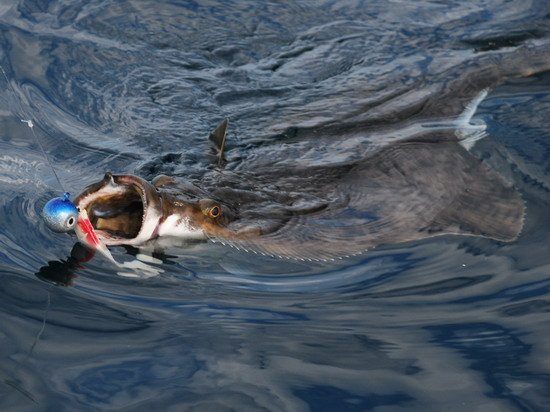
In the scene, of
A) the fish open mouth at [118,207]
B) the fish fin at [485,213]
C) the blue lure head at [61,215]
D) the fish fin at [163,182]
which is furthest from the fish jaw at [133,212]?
the fish fin at [485,213]

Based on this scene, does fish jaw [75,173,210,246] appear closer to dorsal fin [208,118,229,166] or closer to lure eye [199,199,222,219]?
lure eye [199,199,222,219]

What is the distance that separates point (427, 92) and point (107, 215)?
2.71 metres

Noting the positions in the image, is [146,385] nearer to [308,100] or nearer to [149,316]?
[149,316]

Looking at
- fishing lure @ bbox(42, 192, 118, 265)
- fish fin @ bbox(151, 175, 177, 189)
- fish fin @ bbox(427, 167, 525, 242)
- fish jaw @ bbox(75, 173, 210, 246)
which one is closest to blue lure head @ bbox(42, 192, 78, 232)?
fishing lure @ bbox(42, 192, 118, 265)

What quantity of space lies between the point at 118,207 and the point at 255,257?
0.65 m

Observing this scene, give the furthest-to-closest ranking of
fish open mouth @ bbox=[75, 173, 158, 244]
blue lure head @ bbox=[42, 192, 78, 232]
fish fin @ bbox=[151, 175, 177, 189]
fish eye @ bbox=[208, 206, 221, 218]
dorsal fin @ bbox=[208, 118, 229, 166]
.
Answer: dorsal fin @ bbox=[208, 118, 229, 166] < fish fin @ bbox=[151, 175, 177, 189] < fish eye @ bbox=[208, 206, 221, 218] < fish open mouth @ bbox=[75, 173, 158, 244] < blue lure head @ bbox=[42, 192, 78, 232]

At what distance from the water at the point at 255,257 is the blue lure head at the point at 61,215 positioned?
0.30 meters

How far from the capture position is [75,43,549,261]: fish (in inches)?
160

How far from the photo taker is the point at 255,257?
4207 millimetres

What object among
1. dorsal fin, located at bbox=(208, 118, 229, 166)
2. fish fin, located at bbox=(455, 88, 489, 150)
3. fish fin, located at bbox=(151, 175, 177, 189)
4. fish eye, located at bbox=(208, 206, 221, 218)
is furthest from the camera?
fish fin, located at bbox=(455, 88, 489, 150)

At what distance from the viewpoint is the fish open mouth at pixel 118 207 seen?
3920 mm

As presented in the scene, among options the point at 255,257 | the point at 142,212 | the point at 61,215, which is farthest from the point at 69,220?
the point at 255,257

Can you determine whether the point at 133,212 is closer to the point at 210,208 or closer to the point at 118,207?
the point at 118,207

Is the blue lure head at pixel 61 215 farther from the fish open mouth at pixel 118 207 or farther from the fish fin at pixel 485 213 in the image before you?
the fish fin at pixel 485 213
